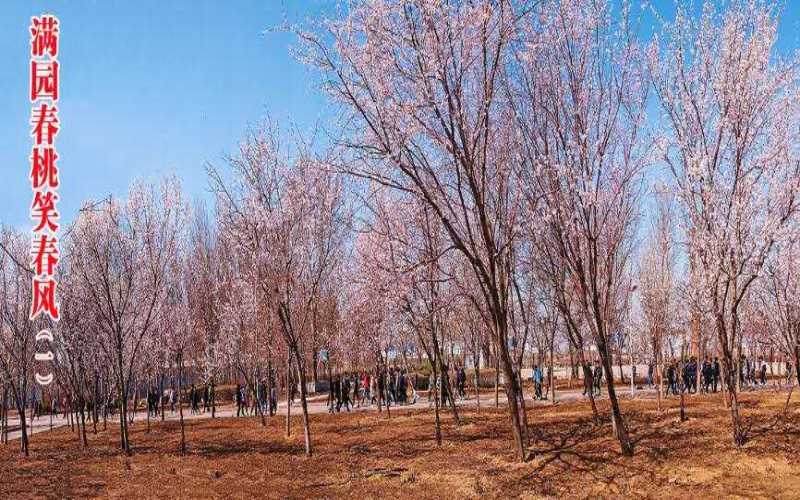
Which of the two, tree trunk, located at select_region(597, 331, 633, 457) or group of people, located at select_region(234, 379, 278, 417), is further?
group of people, located at select_region(234, 379, 278, 417)

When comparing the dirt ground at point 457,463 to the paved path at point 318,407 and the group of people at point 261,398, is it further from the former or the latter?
the paved path at point 318,407

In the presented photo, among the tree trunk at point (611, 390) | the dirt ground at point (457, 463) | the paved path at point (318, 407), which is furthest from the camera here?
the paved path at point (318, 407)

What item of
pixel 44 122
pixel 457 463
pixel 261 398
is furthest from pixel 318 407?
pixel 44 122

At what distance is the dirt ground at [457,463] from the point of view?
376 inches

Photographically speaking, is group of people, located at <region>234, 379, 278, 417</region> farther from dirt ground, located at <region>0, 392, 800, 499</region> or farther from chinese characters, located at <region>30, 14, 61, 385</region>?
chinese characters, located at <region>30, 14, 61, 385</region>

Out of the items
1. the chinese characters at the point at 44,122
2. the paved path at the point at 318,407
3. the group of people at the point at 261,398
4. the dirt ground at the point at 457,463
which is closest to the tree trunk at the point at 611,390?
the dirt ground at the point at 457,463

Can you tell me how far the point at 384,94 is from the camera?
9859 millimetres

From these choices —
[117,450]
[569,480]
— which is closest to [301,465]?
[569,480]

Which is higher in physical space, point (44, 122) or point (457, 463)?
point (44, 122)

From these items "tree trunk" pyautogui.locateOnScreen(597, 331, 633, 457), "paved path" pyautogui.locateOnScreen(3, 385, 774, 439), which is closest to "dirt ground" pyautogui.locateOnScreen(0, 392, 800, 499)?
"tree trunk" pyautogui.locateOnScreen(597, 331, 633, 457)

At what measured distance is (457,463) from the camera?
39.1 ft

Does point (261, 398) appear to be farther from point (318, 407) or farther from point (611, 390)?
point (611, 390)

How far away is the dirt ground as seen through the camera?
376 inches

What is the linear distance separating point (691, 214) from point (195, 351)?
1109 inches
